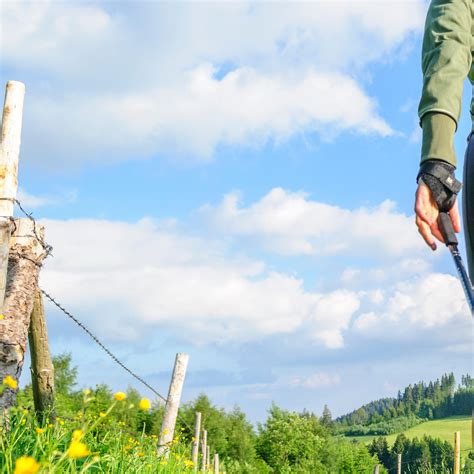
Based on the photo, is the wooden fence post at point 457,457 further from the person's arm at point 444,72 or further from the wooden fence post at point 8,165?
the person's arm at point 444,72

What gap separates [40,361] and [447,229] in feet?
19.7

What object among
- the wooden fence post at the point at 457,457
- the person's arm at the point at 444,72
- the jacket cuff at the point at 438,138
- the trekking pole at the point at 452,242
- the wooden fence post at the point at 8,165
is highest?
the wooden fence post at the point at 8,165

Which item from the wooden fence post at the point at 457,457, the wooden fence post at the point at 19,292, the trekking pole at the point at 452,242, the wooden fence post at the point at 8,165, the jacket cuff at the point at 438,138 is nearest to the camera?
the trekking pole at the point at 452,242

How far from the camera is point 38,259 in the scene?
286 inches

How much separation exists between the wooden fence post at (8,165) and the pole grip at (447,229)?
479 centimetres

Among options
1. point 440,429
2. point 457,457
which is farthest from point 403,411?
point 457,457

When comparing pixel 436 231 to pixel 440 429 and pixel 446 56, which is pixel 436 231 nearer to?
pixel 446 56

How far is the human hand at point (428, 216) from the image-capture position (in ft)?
8.30

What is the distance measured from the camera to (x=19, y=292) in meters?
6.99

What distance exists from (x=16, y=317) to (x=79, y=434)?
4.78 m

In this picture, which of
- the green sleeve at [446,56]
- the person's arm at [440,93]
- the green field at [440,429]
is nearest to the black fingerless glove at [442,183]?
the person's arm at [440,93]

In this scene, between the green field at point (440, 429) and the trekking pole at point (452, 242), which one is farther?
the green field at point (440, 429)

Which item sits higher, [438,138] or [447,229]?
[438,138]

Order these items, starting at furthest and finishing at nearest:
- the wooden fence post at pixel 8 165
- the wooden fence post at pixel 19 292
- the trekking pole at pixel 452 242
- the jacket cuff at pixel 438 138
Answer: the wooden fence post at pixel 8 165, the wooden fence post at pixel 19 292, the jacket cuff at pixel 438 138, the trekking pole at pixel 452 242
